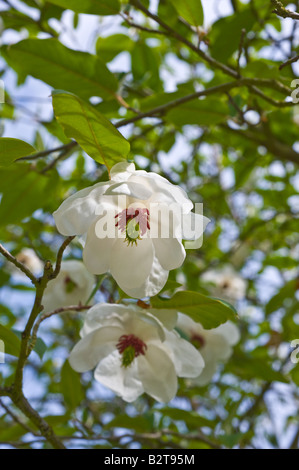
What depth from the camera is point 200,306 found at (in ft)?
3.40

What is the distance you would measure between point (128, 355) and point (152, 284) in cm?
28

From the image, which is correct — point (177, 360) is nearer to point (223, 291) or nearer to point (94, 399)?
point (223, 291)

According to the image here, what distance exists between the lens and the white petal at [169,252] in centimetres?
92

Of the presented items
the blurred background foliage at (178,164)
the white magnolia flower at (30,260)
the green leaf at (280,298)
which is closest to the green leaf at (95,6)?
the blurred background foliage at (178,164)

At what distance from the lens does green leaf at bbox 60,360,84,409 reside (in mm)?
1629

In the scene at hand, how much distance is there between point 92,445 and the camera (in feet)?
4.83


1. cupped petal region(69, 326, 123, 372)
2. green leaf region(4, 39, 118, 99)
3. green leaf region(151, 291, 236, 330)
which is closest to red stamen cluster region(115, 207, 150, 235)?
green leaf region(151, 291, 236, 330)

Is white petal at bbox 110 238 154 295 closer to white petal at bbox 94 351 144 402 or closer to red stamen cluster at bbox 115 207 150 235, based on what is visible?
red stamen cluster at bbox 115 207 150 235

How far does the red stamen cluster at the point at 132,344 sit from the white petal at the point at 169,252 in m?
0.27

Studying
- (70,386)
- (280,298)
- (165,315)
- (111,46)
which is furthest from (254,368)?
(111,46)

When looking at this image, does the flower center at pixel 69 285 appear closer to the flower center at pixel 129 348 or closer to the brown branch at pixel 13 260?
the flower center at pixel 129 348

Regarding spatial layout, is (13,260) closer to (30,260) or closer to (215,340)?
(215,340)
